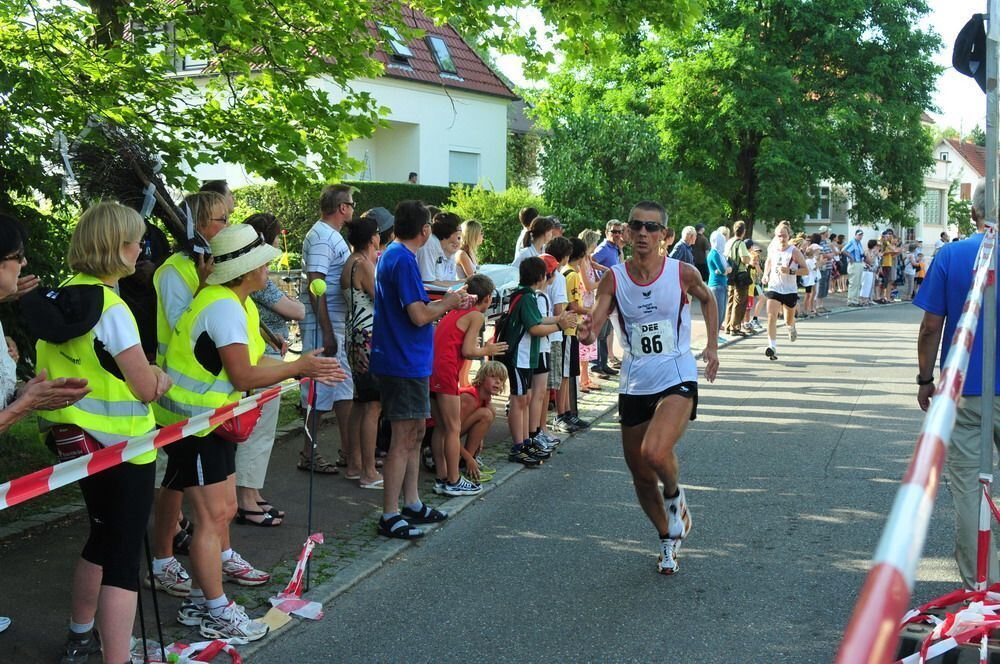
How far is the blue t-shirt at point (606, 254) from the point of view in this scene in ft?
44.4

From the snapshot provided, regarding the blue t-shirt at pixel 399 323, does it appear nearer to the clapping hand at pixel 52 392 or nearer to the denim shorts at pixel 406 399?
the denim shorts at pixel 406 399

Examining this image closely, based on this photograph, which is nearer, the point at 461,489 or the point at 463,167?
the point at 461,489

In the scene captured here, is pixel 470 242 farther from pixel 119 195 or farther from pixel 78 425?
pixel 78 425

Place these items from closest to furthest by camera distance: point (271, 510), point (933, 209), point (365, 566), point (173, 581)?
1. point (173, 581)
2. point (365, 566)
3. point (271, 510)
4. point (933, 209)

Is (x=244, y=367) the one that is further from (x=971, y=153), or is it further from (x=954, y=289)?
(x=971, y=153)

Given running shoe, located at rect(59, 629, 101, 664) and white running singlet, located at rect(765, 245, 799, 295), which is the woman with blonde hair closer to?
running shoe, located at rect(59, 629, 101, 664)

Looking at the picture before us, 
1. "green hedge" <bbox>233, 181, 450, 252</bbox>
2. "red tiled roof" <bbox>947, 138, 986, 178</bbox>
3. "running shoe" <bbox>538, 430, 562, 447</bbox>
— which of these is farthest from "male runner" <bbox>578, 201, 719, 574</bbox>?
"red tiled roof" <bbox>947, 138, 986, 178</bbox>

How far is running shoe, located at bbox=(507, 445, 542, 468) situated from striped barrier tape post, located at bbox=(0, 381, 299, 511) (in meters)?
4.06

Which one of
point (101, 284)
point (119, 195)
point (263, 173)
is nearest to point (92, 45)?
point (263, 173)

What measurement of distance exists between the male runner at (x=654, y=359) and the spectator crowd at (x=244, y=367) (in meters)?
0.31

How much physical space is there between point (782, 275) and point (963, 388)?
38.5 feet

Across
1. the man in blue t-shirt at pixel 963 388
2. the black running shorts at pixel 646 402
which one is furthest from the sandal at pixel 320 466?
the man in blue t-shirt at pixel 963 388

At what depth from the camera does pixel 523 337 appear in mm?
8844

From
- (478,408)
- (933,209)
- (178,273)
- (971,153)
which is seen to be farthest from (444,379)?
(971,153)
